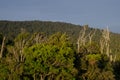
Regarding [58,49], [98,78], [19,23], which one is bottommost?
[98,78]

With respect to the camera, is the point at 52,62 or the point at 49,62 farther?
the point at 52,62

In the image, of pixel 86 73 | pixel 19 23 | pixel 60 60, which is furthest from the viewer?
pixel 19 23

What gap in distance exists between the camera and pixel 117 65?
263ft

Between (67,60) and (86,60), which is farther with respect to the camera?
(86,60)

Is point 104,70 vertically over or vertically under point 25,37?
under

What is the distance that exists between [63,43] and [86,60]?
223 inches

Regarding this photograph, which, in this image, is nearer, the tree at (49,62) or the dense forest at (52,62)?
the dense forest at (52,62)

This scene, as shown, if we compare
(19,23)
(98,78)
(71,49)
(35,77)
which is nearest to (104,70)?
(98,78)

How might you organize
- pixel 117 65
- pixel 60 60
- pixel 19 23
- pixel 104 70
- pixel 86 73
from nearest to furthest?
1. pixel 60 60
2. pixel 86 73
3. pixel 104 70
4. pixel 117 65
5. pixel 19 23

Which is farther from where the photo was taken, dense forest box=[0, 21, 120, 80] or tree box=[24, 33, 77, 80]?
tree box=[24, 33, 77, 80]

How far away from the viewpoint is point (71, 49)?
191 feet

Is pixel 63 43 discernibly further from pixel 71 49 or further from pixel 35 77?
pixel 35 77

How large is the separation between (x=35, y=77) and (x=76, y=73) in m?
5.69

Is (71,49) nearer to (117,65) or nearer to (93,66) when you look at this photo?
(93,66)
